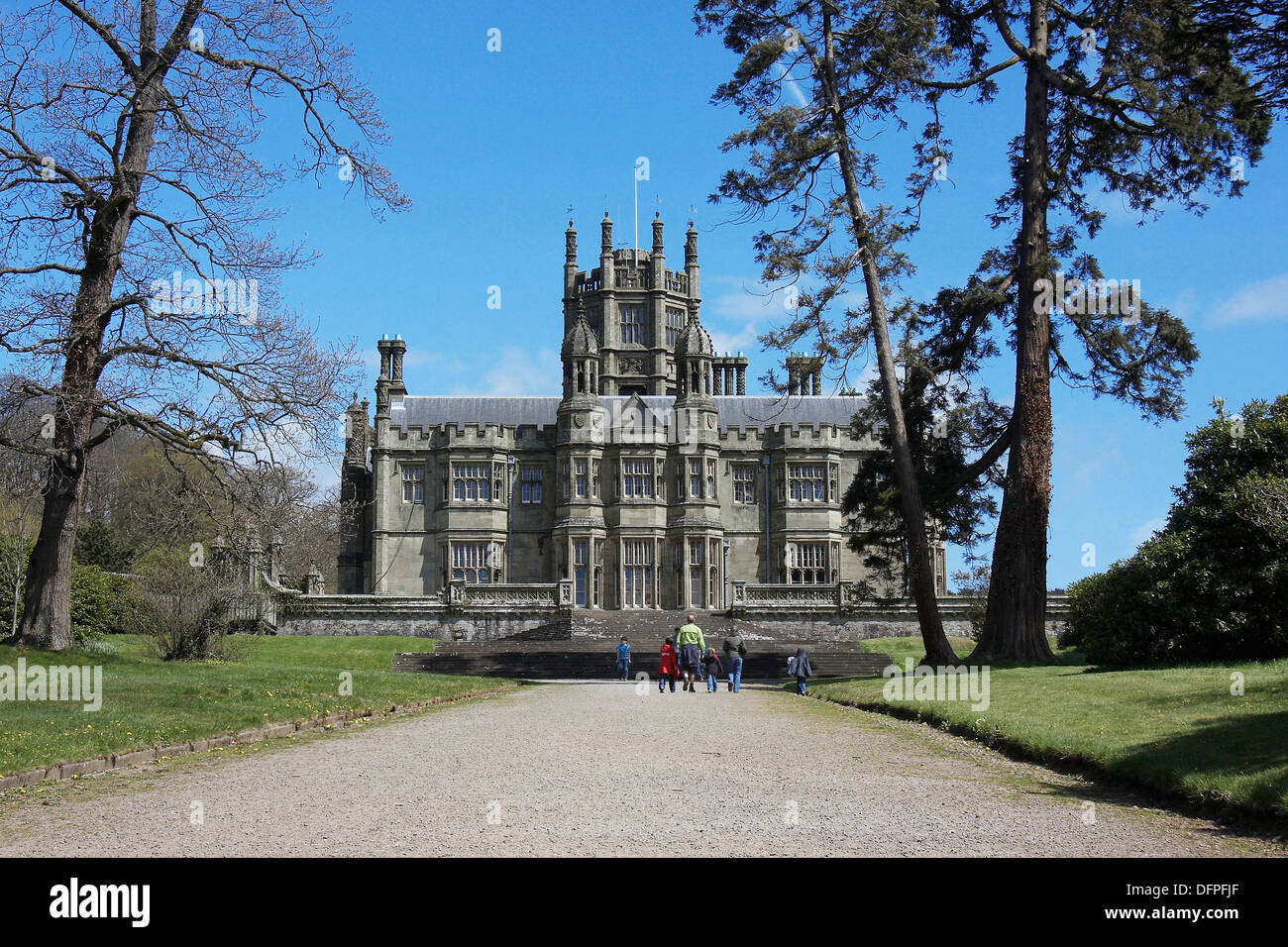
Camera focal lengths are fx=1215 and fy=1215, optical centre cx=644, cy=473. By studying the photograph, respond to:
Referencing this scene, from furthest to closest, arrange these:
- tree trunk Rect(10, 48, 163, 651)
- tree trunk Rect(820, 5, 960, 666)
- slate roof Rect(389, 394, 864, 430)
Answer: slate roof Rect(389, 394, 864, 430) < tree trunk Rect(820, 5, 960, 666) < tree trunk Rect(10, 48, 163, 651)

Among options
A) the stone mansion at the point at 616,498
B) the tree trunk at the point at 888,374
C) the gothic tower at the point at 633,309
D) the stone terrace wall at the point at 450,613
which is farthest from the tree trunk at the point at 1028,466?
the gothic tower at the point at 633,309

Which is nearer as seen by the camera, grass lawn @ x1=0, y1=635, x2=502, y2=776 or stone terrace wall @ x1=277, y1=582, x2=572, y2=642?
grass lawn @ x1=0, y1=635, x2=502, y2=776

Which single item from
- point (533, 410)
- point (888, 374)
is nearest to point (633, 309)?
point (533, 410)

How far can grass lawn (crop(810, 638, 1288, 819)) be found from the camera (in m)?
8.98

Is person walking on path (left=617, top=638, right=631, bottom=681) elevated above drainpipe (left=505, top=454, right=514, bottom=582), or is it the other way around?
drainpipe (left=505, top=454, right=514, bottom=582)

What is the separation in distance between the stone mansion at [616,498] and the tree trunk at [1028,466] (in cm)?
2601

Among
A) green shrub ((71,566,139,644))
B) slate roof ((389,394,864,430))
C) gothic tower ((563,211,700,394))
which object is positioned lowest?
green shrub ((71,566,139,644))

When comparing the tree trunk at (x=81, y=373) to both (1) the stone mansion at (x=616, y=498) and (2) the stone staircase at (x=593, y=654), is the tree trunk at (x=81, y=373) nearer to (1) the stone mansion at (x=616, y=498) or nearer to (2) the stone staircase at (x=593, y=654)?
(2) the stone staircase at (x=593, y=654)

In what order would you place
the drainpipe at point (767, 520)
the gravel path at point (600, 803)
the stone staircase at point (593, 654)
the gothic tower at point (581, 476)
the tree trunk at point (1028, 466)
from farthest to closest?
1. the drainpipe at point (767, 520)
2. the gothic tower at point (581, 476)
3. the stone staircase at point (593, 654)
4. the tree trunk at point (1028, 466)
5. the gravel path at point (600, 803)

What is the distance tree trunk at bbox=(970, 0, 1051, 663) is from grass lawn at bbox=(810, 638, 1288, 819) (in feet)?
8.33

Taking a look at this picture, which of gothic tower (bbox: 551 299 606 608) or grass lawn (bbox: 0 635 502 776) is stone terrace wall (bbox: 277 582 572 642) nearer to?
gothic tower (bbox: 551 299 606 608)

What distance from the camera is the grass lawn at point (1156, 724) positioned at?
898cm

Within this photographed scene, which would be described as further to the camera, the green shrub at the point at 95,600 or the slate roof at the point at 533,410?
the slate roof at the point at 533,410

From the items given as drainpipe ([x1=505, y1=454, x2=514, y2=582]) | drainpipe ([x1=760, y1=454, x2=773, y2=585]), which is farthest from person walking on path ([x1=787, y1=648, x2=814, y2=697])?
drainpipe ([x1=505, y1=454, x2=514, y2=582])
